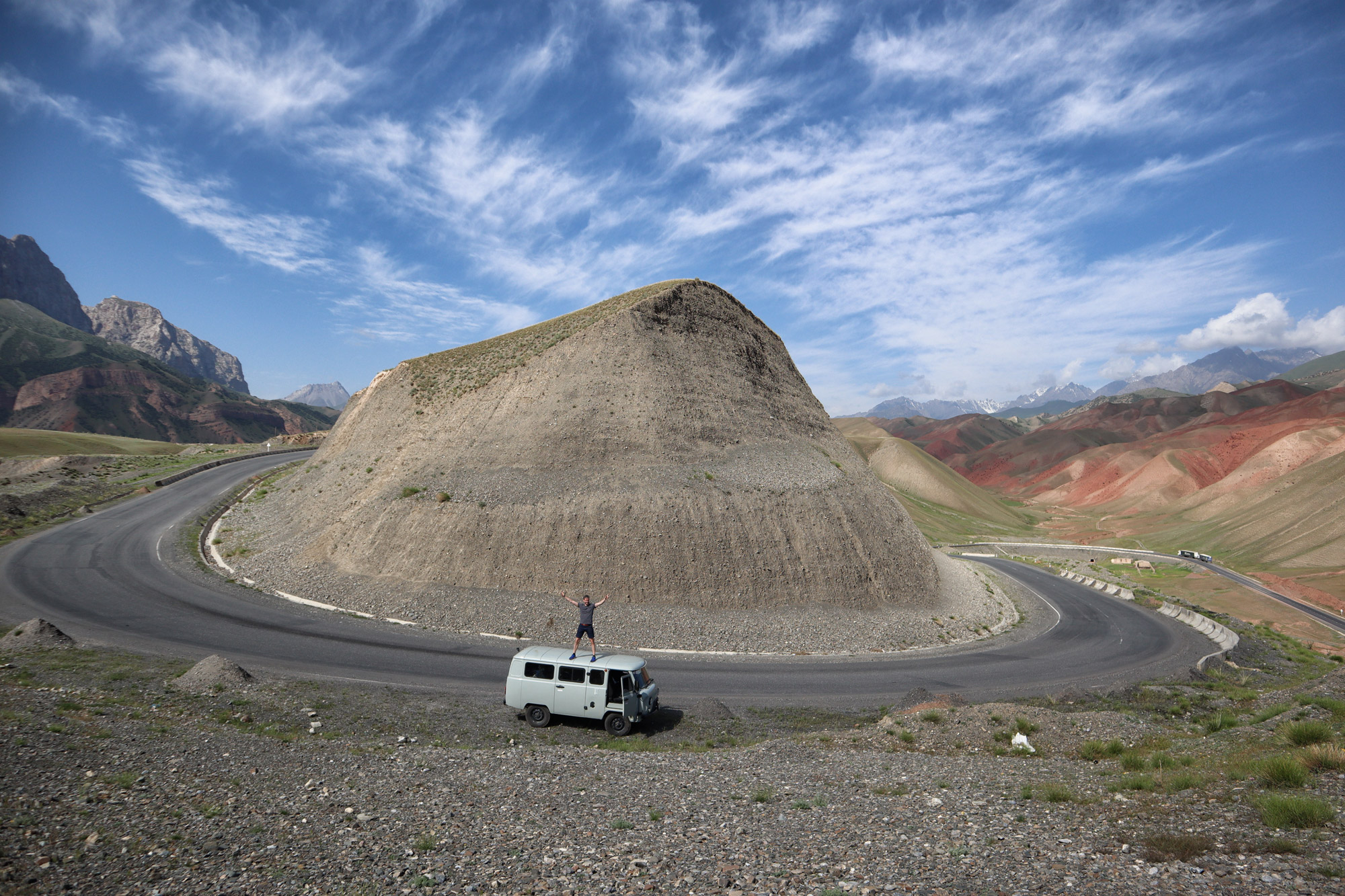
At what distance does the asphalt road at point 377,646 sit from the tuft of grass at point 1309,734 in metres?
11.0

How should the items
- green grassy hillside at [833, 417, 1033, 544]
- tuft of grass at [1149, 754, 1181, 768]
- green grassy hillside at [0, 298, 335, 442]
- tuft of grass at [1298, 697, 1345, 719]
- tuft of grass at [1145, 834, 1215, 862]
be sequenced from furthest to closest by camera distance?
green grassy hillside at [0, 298, 335, 442]
green grassy hillside at [833, 417, 1033, 544]
tuft of grass at [1298, 697, 1345, 719]
tuft of grass at [1149, 754, 1181, 768]
tuft of grass at [1145, 834, 1215, 862]

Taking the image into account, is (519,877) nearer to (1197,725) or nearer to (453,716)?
(453,716)

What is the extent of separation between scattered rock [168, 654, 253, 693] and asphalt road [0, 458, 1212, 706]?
251 cm

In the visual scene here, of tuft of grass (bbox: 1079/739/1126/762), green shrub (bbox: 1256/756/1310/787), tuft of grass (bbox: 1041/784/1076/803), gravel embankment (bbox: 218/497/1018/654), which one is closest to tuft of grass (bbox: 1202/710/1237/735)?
tuft of grass (bbox: 1079/739/1126/762)

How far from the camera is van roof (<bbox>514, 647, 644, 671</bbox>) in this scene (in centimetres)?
1628

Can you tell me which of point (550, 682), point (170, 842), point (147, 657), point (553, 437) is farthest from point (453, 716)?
point (553, 437)

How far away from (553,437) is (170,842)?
2636 cm

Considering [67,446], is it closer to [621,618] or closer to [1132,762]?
[621,618]

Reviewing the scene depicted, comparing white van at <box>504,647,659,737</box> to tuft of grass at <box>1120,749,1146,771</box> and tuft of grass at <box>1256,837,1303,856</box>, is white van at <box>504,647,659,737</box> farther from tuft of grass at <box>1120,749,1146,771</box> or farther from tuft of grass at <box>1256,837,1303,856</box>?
tuft of grass at <box>1256,837,1303,856</box>

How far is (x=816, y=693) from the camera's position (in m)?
21.4

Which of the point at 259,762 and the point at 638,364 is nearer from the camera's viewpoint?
the point at 259,762

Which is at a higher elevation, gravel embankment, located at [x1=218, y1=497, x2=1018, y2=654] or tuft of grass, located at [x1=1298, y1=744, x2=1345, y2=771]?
tuft of grass, located at [x1=1298, y1=744, x2=1345, y2=771]

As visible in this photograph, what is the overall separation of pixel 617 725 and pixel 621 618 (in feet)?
36.1

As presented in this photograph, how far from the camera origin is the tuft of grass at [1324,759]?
33.0ft
